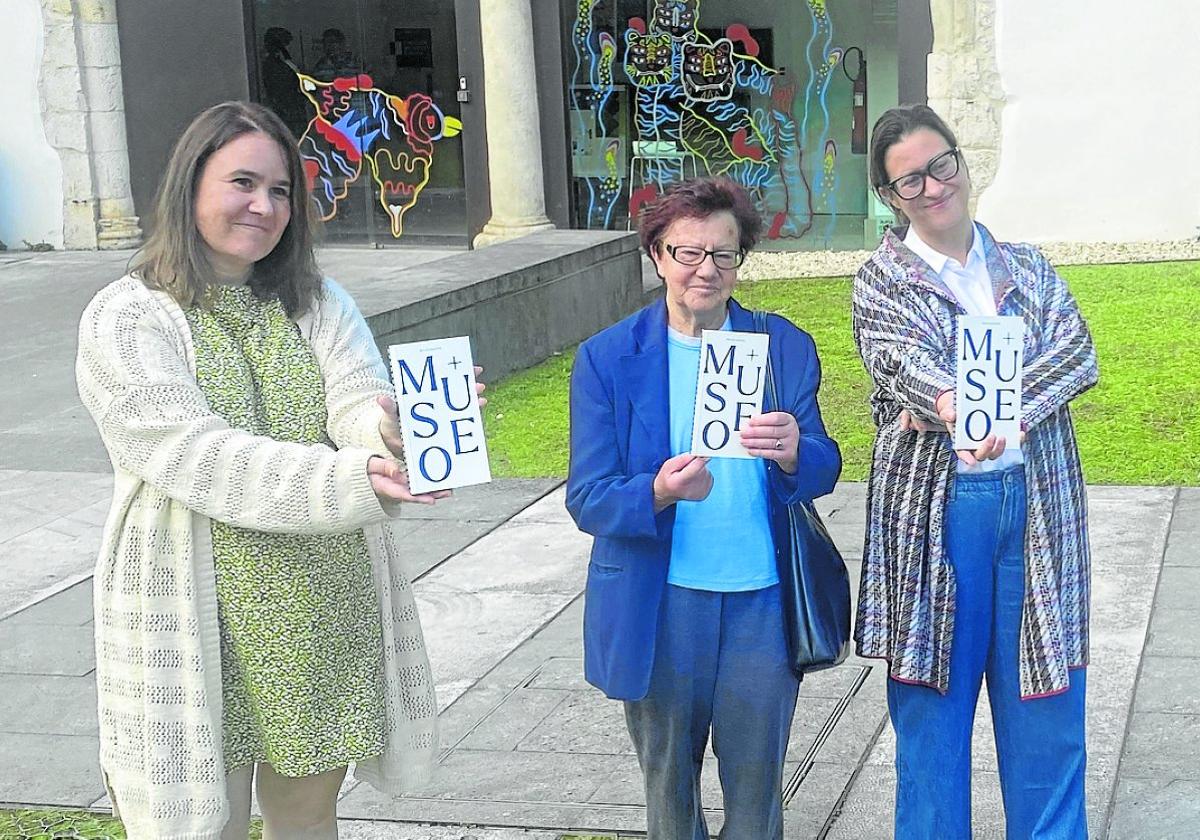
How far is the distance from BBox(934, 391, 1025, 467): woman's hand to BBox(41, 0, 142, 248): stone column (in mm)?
15133

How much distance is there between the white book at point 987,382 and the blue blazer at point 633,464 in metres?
0.31

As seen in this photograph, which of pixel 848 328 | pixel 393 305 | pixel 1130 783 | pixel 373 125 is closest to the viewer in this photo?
pixel 1130 783

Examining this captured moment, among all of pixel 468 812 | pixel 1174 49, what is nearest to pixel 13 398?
pixel 468 812

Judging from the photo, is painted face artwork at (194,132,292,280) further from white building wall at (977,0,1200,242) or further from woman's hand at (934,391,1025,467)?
white building wall at (977,0,1200,242)

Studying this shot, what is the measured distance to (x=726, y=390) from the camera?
313 centimetres

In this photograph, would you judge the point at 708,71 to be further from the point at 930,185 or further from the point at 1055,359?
the point at 1055,359

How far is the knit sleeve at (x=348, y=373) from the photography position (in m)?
3.12

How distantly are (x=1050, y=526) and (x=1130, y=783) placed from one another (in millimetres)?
1288

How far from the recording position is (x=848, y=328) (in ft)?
37.2

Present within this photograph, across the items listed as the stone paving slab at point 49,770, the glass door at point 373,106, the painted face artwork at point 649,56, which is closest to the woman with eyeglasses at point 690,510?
the stone paving slab at point 49,770

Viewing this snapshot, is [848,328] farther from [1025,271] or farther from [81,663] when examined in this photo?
[1025,271]

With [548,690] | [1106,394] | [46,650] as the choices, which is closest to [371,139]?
[1106,394]

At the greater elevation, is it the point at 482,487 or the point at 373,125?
the point at 373,125

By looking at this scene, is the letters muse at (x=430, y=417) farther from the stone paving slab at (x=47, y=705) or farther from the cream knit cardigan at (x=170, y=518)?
the stone paving slab at (x=47, y=705)
